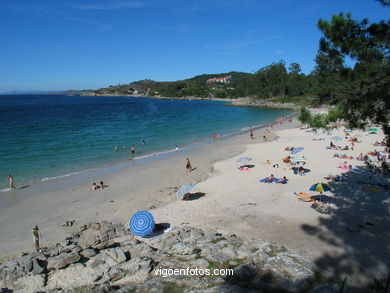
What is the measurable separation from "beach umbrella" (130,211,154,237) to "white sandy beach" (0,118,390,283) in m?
1.63

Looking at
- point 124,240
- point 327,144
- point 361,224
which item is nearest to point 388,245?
point 361,224

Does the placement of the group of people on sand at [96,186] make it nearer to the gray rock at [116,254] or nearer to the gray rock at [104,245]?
the gray rock at [104,245]

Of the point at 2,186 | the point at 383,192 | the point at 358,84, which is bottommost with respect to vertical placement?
the point at 2,186

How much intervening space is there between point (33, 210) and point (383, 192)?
1887cm

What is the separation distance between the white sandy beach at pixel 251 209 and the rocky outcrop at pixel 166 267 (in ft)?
4.92

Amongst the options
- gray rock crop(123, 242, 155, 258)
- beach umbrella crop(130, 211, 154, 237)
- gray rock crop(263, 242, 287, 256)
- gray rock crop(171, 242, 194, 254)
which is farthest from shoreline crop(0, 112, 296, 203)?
gray rock crop(263, 242, 287, 256)

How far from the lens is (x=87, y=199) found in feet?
56.1

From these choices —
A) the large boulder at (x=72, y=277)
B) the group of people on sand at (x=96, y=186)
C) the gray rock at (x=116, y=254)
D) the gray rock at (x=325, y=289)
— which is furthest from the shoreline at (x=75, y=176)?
the gray rock at (x=325, y=289)

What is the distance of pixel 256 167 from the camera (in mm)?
22156

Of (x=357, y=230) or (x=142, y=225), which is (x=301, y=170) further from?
(x=142, y=225)

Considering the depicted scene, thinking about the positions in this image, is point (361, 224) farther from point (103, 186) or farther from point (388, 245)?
point (103, 186)

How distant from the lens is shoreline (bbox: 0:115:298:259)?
13.1 meters

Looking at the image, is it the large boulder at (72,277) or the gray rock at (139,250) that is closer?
the large boulder at (72,277)

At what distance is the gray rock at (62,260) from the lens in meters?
9.21
